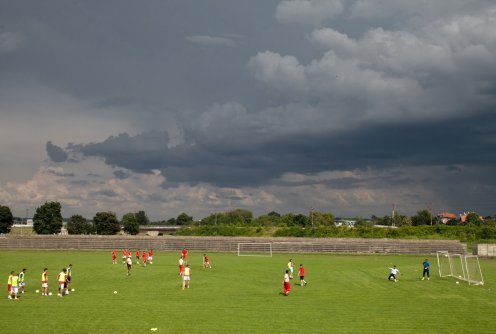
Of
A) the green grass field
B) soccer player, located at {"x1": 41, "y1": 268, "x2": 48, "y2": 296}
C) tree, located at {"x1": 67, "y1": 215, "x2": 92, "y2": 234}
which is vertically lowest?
the green grass field

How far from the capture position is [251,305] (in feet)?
90.3

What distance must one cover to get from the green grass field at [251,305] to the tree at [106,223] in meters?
82.8

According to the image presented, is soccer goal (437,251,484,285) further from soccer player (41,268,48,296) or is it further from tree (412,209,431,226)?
tree (412,209,431,226)

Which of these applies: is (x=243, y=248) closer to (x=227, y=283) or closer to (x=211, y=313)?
(x=227, y=283)

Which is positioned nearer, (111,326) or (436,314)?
(111,326)

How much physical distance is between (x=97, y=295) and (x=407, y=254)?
179 feet

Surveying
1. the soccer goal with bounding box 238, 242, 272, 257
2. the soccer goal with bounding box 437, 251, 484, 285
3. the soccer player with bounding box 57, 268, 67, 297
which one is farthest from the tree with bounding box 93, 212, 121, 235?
the soccer player with bounding box 57, 268, 67, 297

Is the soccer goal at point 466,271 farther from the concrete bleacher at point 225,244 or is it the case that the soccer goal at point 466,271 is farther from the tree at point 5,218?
the tree at point 5,218

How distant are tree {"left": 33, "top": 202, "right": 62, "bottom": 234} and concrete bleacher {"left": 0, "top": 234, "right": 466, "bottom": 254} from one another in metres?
33.6

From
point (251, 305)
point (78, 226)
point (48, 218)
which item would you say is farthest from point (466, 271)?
point (78, 226)

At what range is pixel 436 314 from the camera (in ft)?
83.3

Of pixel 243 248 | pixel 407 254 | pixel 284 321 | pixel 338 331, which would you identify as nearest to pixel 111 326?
pixel 284 321

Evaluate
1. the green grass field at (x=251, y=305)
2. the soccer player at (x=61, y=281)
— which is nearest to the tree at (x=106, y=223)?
the green grass field at (x=251, y=305)

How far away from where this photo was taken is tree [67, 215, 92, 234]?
12975cm
